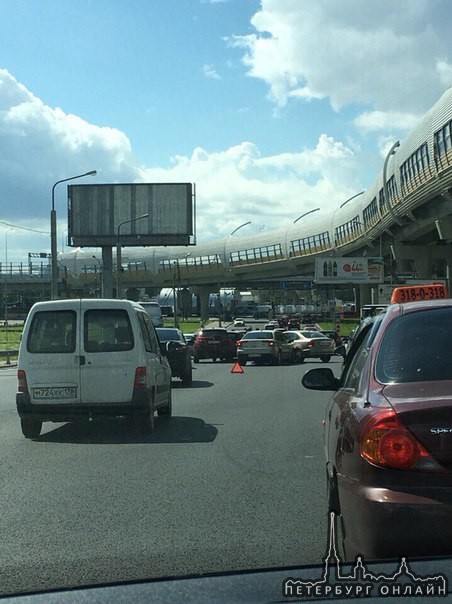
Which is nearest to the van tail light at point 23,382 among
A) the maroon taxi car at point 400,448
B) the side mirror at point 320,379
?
the side mirror at point 320,379

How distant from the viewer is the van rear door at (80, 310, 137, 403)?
484 inches

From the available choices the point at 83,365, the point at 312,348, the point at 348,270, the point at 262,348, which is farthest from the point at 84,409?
the point at 348,270

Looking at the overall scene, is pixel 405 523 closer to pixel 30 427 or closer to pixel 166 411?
pixel 30 427

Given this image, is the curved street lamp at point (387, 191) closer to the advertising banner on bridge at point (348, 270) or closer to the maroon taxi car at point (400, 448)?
the advertising banner on bridge at point (348, 270)

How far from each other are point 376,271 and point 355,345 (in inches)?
2618

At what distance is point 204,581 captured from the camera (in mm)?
2854

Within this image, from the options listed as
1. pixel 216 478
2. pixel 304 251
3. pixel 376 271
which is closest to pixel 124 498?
pixel 216 478

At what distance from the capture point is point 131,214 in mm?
64812

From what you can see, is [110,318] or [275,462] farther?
[110,318]

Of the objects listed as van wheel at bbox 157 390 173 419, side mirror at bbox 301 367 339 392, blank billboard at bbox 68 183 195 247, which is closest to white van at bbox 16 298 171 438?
van wheel at bbox 157 390 173 419

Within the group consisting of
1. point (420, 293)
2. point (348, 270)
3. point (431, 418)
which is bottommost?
point (431, 418)

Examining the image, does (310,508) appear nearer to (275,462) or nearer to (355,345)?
(355,345)

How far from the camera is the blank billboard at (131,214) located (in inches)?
2510

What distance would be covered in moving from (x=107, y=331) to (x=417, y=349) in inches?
338
